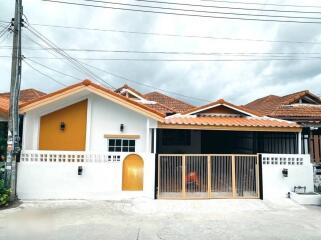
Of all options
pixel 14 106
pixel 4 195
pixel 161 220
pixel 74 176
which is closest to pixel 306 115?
pixel 161 220

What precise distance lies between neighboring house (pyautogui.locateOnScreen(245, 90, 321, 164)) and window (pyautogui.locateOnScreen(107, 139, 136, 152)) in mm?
7816

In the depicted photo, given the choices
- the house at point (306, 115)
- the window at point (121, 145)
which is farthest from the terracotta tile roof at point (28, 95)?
the house at point (306, 115)

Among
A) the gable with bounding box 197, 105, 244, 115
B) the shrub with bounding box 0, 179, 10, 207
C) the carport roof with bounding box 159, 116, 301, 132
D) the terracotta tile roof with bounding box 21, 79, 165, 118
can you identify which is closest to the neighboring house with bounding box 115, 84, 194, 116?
the gable with bounding box 197, 105, 244, 115

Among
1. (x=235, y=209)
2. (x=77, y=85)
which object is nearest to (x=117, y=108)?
(x=77, y=85)

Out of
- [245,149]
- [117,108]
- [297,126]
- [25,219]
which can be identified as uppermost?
[117,108]

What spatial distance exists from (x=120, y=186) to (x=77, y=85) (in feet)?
14.2

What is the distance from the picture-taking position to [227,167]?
10.0 meters

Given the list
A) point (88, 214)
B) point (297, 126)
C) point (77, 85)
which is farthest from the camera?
point (297, 126)

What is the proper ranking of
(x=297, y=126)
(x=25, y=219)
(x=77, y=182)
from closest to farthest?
1. (x=25, y=219)
2. (x=77, y=182)
3. (x=297, y=126)

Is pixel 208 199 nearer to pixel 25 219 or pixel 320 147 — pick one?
pixel 25 219

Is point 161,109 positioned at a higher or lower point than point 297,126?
higher

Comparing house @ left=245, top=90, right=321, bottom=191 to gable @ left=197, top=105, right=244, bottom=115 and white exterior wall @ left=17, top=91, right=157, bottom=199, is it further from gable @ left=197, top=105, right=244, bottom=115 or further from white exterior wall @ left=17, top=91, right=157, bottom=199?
white exterior wall @ left=17, top=91, right=157, bottom=199

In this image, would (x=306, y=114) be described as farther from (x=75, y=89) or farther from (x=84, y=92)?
(x=75, y=89)

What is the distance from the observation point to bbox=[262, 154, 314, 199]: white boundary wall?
10039 millimetres
